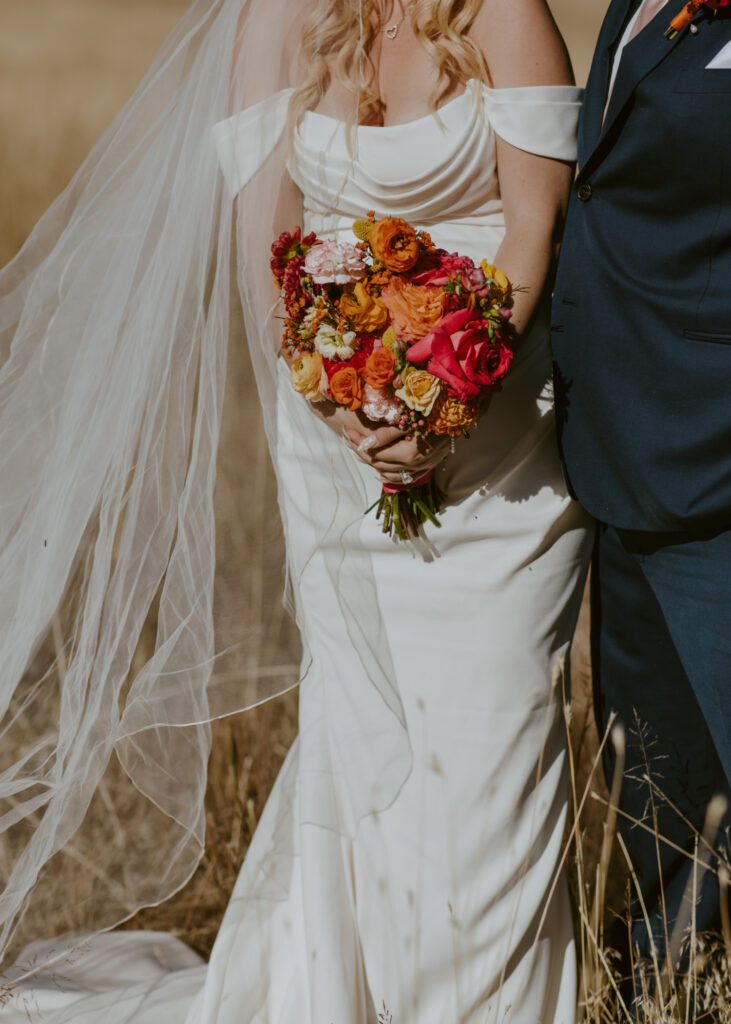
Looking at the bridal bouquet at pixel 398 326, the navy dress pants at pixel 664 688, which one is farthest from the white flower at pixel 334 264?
the navy dress pants at pixel 664 688

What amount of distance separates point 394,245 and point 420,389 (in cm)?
26

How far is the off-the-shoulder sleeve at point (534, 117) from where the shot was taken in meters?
1.83

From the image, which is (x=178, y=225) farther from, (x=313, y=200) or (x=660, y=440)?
(x=660, y=440)

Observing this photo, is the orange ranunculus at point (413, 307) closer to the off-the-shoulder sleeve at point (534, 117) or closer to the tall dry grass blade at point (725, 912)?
the off-the-shoulder sleeve at point (534, 117)

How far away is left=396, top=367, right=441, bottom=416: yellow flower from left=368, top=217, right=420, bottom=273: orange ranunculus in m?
0.18

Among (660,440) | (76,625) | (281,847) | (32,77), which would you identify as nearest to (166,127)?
(76,625)

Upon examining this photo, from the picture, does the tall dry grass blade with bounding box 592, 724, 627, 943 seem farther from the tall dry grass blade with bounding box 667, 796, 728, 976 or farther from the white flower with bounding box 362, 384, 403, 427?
the white flower with bounding box 362, 384, 403, 427

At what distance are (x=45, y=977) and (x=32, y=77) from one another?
5542 mm

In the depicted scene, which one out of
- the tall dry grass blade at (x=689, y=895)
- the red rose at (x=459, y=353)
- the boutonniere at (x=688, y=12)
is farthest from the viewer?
the tall dry grass blade at (x=689, y=895)

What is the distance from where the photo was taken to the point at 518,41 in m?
1.84

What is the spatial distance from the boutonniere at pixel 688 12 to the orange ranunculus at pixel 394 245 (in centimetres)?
53

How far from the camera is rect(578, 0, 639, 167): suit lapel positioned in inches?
70.9

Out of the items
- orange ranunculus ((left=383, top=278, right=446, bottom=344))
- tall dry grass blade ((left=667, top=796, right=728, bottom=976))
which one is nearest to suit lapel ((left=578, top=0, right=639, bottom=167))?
orange ranunculus ((left=383, top=278, right=446, bottom=344))

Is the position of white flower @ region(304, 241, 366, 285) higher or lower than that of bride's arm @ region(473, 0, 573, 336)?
lower
